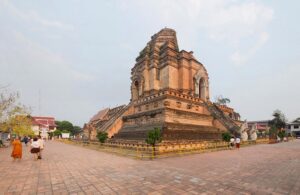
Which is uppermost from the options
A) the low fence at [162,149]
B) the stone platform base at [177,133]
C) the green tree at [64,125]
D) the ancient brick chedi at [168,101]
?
the ancient brick chedi at [168,101]

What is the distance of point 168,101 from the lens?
21.3 meters

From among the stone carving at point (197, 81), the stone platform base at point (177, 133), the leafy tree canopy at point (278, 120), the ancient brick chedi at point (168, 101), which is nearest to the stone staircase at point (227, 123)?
the ancient brick chedi at point (168, 101)

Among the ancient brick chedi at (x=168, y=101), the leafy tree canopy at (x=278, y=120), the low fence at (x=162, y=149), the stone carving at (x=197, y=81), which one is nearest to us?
the low fence at (x=162, y=149)

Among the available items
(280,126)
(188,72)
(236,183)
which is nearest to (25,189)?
(236,183)

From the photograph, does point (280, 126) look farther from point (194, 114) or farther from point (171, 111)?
point (171, 111)

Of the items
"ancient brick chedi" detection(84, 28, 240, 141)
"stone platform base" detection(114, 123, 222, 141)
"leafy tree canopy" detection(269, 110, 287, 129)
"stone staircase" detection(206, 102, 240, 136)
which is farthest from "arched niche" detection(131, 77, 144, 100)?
"leafy tree canopy" detection(269, 110, 287, 129)

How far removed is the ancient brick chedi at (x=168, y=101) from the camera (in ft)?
67.1

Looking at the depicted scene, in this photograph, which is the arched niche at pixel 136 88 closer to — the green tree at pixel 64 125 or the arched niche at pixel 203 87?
the arched niche at pixel 203 87

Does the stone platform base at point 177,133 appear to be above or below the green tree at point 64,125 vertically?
above

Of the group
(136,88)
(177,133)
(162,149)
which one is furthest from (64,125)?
(162,149)

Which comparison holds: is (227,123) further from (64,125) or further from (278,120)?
(64,125)

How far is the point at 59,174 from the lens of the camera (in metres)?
7.88

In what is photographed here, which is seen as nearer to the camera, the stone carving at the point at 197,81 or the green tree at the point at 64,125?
the stone carving at the point at 197,81

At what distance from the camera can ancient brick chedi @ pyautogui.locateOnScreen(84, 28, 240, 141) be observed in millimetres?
20453
